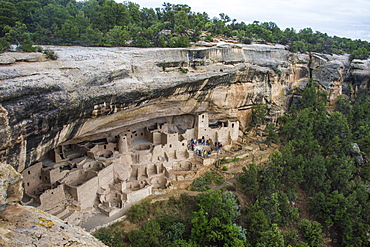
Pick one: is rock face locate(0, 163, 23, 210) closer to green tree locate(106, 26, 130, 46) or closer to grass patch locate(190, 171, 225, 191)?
grass patch locate(190, 171, 225, 191)

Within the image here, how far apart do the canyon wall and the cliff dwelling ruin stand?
1.39 metres

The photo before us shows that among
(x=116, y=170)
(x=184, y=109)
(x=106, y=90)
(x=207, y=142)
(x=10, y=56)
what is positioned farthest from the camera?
(x=207, y=142)

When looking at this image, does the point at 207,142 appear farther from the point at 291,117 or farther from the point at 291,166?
the point at 291,117

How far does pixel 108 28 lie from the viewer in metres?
29.5

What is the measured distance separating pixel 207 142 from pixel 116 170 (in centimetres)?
880

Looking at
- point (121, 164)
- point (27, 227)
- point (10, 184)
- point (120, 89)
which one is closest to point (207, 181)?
point (121, 164)

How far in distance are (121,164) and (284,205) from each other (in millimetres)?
12180

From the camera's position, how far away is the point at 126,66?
16.5m

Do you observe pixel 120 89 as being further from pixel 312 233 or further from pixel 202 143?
pixel 312 233

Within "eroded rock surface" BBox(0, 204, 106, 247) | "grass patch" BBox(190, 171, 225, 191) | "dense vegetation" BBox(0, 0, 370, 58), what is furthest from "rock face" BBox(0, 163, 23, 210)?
"grass patch" BBox(190, 171, 225, 191)

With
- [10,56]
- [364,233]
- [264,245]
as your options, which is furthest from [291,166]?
[10,56]

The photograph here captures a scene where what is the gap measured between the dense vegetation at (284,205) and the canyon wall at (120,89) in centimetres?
385

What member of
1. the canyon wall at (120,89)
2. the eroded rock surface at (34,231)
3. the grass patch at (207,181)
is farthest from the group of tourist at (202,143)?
the eroded rock surface at (34,231)

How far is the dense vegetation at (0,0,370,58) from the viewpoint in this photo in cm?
2256
